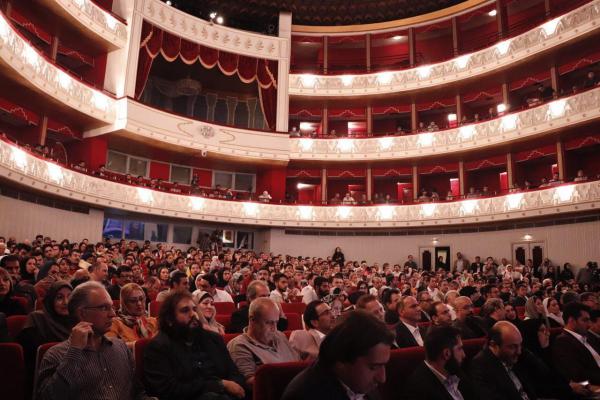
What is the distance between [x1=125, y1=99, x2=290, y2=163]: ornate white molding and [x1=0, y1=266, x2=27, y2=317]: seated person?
37.6 feet

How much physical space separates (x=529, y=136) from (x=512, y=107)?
2.63 metres

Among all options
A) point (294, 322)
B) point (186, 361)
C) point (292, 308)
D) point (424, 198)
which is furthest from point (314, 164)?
point (186, 361)

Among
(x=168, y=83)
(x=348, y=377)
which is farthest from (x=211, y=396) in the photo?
(x=168, y=83)

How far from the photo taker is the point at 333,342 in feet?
5.41

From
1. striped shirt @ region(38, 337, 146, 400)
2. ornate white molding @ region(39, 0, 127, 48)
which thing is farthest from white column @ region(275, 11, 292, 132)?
striped shirt @ region(38, 337, 146, 400)

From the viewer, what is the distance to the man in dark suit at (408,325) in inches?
168

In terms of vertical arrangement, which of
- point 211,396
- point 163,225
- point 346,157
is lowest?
point 211,396

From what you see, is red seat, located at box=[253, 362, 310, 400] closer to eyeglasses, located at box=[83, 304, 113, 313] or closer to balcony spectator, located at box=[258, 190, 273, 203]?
eyeglasses, located at box=[83, 304, 113, 313]

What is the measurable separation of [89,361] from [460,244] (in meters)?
15.8

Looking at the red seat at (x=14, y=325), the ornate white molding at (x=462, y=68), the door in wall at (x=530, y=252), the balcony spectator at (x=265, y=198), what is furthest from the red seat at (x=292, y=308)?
the ornate white molding at (x=462, y=68)

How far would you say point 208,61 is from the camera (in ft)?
56.6

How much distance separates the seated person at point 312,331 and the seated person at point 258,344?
8.4 inches

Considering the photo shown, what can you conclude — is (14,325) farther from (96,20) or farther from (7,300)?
(96,20)

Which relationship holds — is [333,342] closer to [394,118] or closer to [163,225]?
[163,225]
